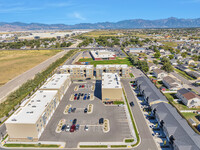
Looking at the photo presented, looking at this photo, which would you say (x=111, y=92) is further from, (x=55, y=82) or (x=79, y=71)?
(x=79, y=71)

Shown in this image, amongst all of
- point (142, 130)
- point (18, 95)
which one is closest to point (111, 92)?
point (142, 130)

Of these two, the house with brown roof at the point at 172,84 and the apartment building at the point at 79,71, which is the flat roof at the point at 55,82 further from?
the house with brown roof at the point at 172,84

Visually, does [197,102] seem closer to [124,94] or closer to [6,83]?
[124,94]

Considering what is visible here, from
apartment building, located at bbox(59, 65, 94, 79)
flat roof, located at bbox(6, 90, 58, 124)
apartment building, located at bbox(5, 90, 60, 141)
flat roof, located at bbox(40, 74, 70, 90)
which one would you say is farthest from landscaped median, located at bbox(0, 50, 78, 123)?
apartment building, located at bbox(59, 65, 94, 79)

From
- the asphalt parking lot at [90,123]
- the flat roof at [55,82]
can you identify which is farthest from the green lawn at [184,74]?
the flat roof at [55,82]

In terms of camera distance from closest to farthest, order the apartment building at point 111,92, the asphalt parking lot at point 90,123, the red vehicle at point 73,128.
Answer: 1. the asphalt parking lot at point 90,123
2. the red vehicle at point 73,128
3. the apartment building at point 111,92

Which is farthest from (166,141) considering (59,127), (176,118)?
(59,127)
